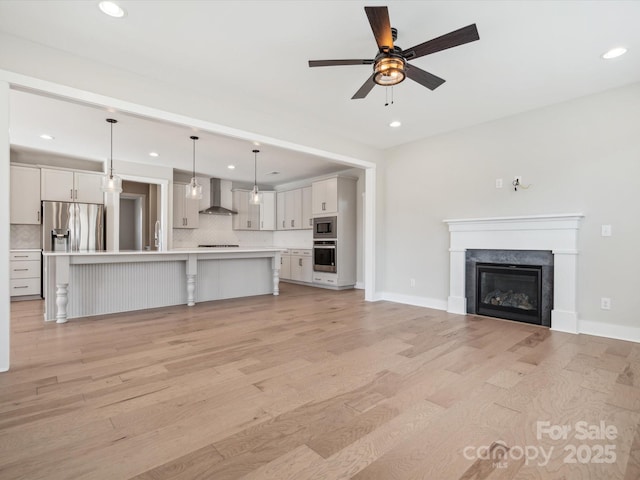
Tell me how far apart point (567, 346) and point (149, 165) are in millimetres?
7468

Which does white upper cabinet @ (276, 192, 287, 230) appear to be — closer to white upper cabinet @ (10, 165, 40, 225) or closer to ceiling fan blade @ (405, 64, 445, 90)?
white upper cabinet @ (10, 165, 40, 225)

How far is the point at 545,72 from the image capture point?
3.26 m

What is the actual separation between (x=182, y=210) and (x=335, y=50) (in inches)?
231

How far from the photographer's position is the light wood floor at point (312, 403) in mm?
1545

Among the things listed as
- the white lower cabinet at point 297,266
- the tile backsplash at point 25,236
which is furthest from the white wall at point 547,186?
the tile backsplash at point 25,236

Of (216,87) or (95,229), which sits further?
→ (95,229)

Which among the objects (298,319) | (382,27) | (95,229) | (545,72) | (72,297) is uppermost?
(545,72)

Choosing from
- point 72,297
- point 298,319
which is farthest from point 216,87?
point 72,297

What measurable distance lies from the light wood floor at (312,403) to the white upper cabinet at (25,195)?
3279 millimetres

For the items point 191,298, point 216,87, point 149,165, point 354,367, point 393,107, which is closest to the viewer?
point 354,367

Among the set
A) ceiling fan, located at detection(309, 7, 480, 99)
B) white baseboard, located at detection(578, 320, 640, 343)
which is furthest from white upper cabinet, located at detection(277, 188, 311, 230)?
white baseboard, located at detection(578, 320, 640, 343)

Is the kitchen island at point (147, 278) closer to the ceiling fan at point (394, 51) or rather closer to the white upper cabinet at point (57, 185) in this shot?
the white upper cabinet at point (57, 185)

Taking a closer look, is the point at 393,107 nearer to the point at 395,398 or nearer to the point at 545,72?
the point at 545,72

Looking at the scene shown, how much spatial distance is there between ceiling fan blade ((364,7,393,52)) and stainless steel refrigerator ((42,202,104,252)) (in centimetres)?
637
